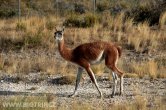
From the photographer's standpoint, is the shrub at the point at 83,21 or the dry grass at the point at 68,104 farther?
the shrub at the point at 83,21

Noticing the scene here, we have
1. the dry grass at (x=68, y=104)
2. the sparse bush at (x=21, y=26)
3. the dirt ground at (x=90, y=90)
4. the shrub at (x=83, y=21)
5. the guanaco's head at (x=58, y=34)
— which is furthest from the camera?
the shrub at (x=83, y=21)

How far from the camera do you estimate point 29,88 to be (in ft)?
52.5

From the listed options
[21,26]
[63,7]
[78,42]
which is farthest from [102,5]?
[78,42]

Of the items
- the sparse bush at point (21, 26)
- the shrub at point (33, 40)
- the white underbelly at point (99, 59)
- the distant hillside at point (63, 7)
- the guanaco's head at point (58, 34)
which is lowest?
the distant hillside at point (63, 7)

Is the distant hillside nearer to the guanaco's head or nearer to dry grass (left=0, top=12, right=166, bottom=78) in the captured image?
dry grass (left=0, top=12, right=166, bottom=78)

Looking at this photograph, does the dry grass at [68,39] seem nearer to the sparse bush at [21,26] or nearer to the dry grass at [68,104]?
the sparse bush at [21,26]

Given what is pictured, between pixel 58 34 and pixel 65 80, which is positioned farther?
pixel 65 80

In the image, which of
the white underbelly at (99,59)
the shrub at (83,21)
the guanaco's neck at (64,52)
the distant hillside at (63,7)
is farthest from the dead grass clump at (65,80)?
the distant hillside at (63,7)

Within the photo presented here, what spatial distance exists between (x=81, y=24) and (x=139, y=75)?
1086cm

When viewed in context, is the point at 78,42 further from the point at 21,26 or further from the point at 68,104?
the point at 68,104

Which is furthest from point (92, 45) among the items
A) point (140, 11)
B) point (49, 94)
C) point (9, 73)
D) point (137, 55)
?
point (140, 11)

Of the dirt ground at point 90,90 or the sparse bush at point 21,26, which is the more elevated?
the dirt ground at point 90,90

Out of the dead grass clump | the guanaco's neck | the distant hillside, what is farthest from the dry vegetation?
the distant hillside

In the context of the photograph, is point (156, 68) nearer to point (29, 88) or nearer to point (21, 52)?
point (29, 88)
